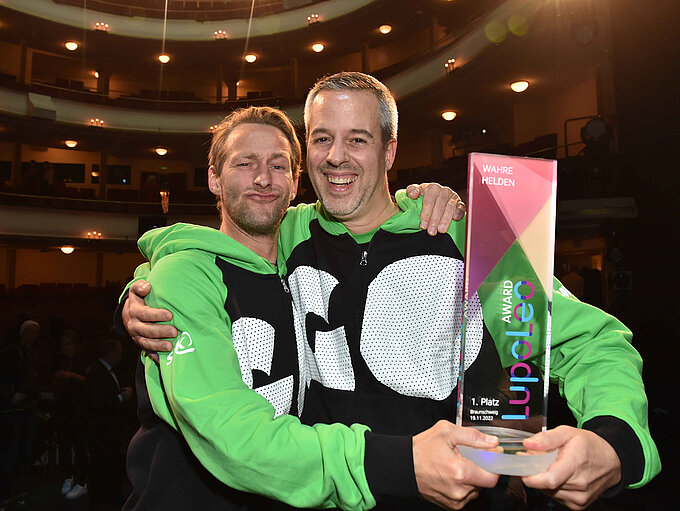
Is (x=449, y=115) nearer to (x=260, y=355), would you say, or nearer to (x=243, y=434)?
(x=260, y=355)

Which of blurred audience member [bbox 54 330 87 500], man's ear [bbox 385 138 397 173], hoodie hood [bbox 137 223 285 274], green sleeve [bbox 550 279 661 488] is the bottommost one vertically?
blurred audience member [bbox 54 330 87 500]

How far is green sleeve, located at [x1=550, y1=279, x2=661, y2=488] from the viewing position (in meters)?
1.12

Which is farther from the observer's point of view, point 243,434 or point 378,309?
point 378,309

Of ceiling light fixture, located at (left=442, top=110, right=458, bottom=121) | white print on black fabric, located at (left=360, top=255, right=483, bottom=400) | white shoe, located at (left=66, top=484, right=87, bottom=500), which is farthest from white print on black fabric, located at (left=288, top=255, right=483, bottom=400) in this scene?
ceiling light fixture, located at (left=442, top=110, right=458, bottom=121)

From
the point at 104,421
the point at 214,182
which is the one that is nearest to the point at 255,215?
the point at 214,182

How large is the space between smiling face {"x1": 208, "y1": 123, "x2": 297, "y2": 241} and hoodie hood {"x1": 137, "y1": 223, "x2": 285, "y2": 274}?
0.63 feet

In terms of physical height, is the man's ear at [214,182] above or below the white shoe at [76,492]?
above

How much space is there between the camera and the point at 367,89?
5.31 ft

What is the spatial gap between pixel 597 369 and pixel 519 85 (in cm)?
1052

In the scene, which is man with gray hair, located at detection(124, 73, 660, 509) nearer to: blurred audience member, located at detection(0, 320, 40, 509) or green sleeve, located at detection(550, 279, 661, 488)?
green sleeve, located at detection(550, 279, 661, 488)

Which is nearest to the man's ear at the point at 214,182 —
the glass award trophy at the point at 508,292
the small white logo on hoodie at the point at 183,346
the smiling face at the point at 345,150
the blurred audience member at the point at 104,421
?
the smiling face at the point at 345,150

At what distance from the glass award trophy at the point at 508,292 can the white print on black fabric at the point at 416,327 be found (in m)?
0.47

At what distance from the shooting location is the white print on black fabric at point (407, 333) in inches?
58.3

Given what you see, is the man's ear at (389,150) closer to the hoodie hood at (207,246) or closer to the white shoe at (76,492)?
the hoodie hood at (207,246)
